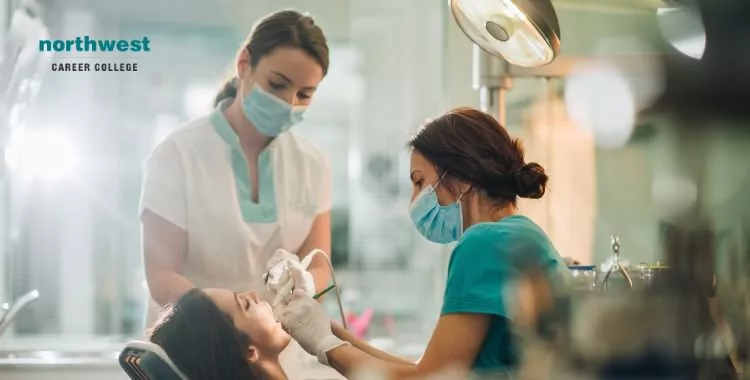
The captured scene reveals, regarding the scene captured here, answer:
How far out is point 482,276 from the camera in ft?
4.21

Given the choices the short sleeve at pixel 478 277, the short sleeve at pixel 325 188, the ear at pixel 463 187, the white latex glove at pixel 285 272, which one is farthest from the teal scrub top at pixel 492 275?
the short sleeve at pixel 325 188

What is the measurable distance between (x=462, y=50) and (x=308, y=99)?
1.15ft

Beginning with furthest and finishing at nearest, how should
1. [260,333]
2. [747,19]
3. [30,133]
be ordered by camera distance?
[30,133] → [260,333] → [747,19]

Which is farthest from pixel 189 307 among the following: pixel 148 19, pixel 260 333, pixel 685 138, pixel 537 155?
pixel 685 138

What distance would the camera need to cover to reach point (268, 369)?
145cm

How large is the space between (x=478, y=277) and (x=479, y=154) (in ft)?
0.67

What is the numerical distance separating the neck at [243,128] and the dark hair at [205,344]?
1.39 ft

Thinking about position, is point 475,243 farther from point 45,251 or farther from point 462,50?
point 45,251

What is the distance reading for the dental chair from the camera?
1.32 m

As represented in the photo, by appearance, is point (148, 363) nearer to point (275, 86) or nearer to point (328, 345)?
point (328, 345)

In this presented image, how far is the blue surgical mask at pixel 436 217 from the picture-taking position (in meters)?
1.47

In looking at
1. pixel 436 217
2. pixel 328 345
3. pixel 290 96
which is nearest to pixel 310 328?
pixel 328 345

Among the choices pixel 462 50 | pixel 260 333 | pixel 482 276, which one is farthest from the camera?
pixel 462 50

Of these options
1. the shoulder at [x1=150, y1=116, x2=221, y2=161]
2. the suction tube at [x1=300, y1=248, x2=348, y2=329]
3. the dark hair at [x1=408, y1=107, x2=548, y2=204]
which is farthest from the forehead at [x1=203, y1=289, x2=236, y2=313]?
the dark hair at [x1=408, y1=107, x2=548, y2=204]
